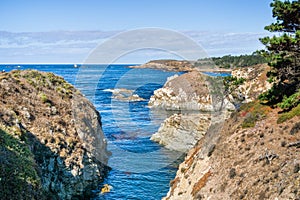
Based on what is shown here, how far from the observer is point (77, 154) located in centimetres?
3659

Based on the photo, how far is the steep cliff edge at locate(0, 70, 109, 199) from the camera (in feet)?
84.4

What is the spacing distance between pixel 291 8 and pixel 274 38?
10.8ft

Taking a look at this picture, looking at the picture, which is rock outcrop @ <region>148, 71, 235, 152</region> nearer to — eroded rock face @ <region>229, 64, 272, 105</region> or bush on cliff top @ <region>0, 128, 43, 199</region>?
eroded rock face @ <region>229, 64, 272, 105</region>

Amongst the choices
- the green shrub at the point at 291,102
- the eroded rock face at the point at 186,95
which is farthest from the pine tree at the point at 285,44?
the eroded rock face at the point at 186,95

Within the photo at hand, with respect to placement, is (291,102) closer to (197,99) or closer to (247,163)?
(247,163)

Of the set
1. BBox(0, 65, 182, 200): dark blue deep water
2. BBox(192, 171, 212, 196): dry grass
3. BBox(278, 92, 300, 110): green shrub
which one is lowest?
BBox(0, 65, 182, 200): dark blue deep water

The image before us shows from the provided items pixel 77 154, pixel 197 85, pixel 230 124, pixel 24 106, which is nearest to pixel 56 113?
pixel 24 106

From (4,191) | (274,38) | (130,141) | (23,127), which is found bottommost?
(130,141)

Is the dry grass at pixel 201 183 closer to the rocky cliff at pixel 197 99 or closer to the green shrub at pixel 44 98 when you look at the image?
the green shrub at pixel 44 98

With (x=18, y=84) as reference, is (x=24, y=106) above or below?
below

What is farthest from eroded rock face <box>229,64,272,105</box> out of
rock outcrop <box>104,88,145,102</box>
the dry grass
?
the dry grass

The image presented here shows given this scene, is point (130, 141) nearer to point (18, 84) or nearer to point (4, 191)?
point (18, 84)

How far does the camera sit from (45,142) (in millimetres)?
34438

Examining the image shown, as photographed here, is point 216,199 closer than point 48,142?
Yes
